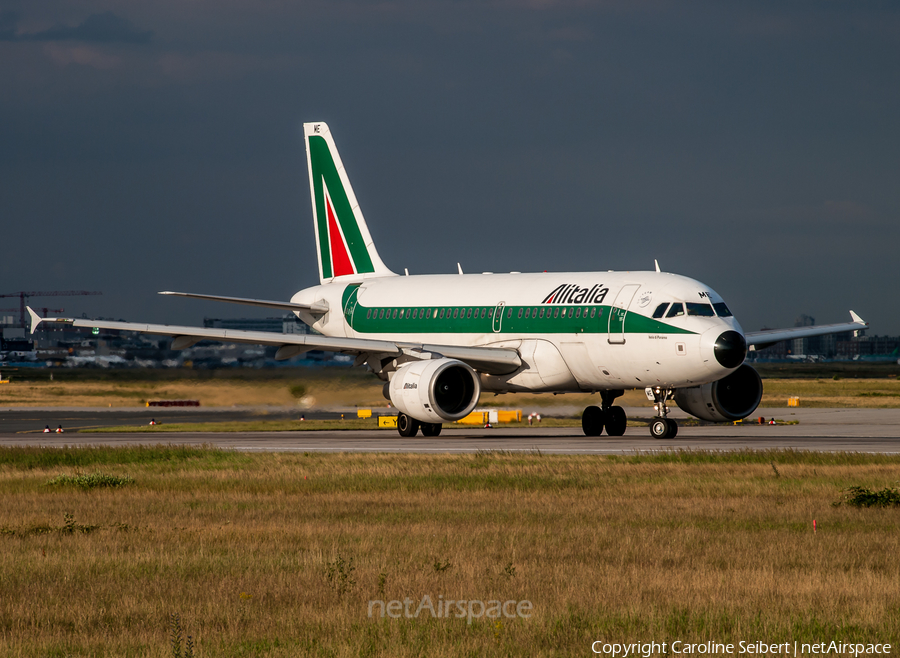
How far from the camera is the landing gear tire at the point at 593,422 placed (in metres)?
36.5

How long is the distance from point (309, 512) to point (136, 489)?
4874 mm

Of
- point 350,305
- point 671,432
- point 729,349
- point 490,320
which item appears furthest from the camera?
point 350,305

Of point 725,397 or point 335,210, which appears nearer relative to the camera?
point 725,397

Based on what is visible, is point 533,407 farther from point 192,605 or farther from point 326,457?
point 192,605

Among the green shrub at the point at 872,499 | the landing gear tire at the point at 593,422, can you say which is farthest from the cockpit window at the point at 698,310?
the green shrub at the point at 872,499

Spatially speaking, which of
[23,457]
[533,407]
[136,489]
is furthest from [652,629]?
[533,407]

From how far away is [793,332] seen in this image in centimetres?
3900

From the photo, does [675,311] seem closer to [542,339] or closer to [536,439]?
[542,339]

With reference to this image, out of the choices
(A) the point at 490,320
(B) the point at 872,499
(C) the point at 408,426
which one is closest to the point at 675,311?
(A) the point at 490,320

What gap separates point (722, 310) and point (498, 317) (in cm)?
730

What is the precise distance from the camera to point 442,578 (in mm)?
11820

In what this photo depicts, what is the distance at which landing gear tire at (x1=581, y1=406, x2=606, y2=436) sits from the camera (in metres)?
36.5

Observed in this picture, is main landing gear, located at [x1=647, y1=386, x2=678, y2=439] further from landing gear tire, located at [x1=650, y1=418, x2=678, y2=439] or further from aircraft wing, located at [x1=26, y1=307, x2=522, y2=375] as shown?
aircraft wing, located at [x1=26, y1=307, x2=522, y2=375]

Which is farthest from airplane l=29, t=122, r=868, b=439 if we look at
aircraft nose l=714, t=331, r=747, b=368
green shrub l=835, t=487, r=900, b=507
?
green shrub l=835, t=487, r=900, b=507
